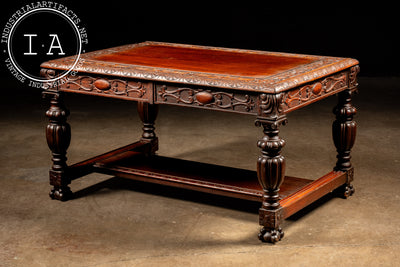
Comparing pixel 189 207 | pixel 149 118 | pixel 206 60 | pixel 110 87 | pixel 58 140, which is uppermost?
pixel 206 60

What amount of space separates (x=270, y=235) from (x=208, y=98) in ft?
2.59

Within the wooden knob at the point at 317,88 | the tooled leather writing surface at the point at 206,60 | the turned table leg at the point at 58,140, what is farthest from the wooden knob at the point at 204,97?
the turned table leg at the point at 58,140

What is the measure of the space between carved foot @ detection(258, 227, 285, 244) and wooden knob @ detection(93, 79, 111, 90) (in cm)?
121

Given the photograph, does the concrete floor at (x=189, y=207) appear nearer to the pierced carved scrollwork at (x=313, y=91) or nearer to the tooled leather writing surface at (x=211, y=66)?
the pierced carved scrollwork at (x=313, y=91)

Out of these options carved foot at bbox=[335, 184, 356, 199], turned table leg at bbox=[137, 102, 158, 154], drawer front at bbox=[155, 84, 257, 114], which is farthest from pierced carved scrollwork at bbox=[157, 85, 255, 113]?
turned table leg at bbox=[137, 102, 158, 154]

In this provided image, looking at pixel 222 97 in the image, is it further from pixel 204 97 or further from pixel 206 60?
pixel 206 60

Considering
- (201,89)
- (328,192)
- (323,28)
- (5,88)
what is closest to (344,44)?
(323,28)

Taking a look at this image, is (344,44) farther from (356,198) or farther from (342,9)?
(356,198)

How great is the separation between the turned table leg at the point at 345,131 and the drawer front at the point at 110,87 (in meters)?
1.18

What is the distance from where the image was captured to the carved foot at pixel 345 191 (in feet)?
16.1

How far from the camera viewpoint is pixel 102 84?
180 inches

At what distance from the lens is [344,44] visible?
8.79 meters

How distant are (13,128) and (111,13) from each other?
2737 mm

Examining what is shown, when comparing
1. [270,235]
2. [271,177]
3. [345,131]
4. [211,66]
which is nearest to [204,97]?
[211,66]
